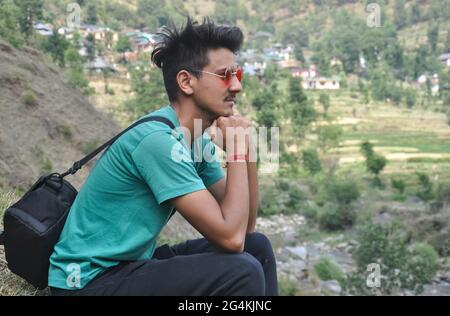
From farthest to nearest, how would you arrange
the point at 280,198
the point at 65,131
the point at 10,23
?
the point at 280,198 → the point at 10,23 → the point at 65,131

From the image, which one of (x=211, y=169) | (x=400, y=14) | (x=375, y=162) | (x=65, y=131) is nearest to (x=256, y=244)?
(x=211, y=169)

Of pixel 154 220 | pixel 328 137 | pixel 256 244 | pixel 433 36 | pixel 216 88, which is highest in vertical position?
pixel 433 36

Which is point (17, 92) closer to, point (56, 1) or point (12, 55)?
point (12, 55)

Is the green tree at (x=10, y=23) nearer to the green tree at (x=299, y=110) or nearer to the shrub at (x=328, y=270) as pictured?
the shrub at (x=328, y=270)

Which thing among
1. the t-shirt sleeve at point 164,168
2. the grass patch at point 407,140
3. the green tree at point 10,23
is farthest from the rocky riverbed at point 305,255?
the t-shirt sleeve at point 164,168

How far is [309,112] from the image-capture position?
35.3m

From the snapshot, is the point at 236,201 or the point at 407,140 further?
the point at 407,140

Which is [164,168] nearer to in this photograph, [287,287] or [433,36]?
[287,287]

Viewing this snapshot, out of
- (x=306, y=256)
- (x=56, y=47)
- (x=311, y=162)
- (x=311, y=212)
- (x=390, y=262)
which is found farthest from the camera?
(x=311, y=162)

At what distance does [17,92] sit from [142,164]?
12.3 meters

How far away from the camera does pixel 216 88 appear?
6.52 feet

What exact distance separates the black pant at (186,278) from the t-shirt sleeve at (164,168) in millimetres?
182

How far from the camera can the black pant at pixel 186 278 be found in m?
1.72

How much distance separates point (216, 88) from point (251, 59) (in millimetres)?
48435
